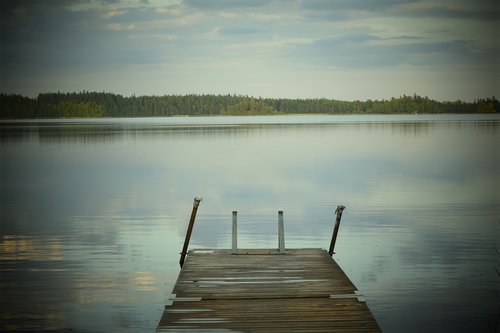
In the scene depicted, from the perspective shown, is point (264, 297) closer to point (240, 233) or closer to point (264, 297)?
point (264, 297)

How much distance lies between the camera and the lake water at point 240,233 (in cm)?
916

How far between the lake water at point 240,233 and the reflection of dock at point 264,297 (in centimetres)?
86

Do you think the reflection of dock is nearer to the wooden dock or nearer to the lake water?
the wooden dock

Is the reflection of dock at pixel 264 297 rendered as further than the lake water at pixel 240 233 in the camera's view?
No

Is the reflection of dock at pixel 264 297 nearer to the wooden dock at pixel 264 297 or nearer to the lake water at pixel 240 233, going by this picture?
the wooden dock at pixel 264 297

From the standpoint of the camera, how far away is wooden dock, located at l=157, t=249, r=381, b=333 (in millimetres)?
6676

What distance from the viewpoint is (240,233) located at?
1518 centimetres

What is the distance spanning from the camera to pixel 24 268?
447 inches

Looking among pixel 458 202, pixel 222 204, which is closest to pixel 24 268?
pixel 222 204

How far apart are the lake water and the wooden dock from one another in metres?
0.85

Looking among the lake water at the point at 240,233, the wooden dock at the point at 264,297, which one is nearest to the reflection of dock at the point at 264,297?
the wooden dock at the point at 264,297

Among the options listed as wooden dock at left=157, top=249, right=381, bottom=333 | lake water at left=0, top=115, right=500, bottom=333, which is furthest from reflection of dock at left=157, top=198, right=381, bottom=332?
lake water at left=0, top=115, right=500, bottom=333

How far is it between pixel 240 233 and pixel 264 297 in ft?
24.7

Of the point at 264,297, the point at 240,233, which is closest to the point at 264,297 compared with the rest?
the point at 264,297
